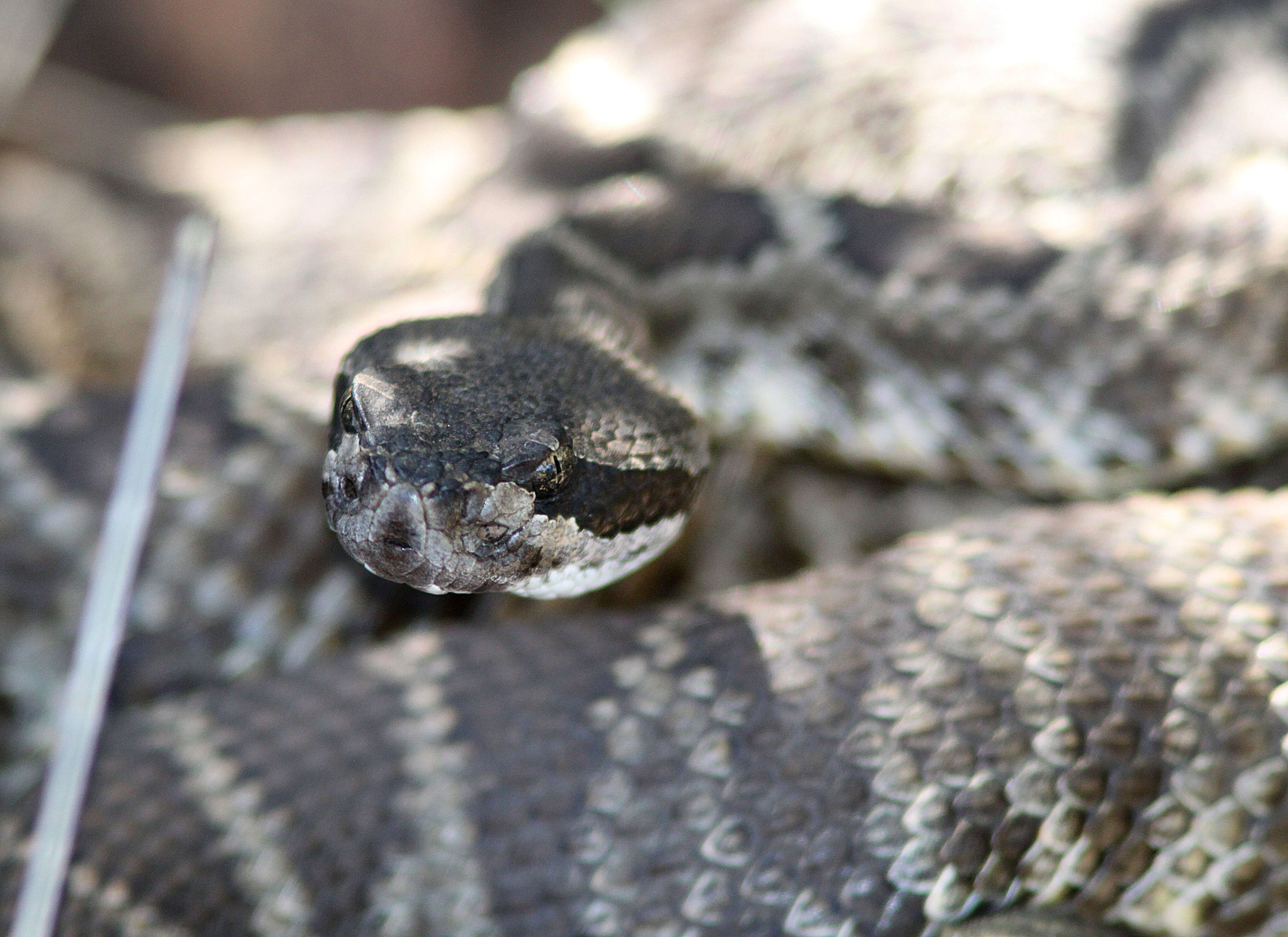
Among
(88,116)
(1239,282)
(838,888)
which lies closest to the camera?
(838,888)

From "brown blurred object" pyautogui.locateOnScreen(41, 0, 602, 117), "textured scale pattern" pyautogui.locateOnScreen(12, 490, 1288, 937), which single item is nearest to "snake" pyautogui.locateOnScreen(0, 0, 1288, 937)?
"textured scale pattern" pyautogui.locateOnScreen(12, 490, 1288, 937)

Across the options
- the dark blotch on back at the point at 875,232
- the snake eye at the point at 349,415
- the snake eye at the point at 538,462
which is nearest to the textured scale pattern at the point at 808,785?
the snake eye at the point at 538,462

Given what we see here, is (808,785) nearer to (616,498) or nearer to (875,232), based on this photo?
(616,498)

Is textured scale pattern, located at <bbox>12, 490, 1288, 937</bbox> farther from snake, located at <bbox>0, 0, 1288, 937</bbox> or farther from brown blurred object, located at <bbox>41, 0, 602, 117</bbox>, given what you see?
brown blurred object, located at <bbox>41, 0, 602, 117</bbox>

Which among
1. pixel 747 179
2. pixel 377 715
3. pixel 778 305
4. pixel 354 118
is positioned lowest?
pixel 377 715

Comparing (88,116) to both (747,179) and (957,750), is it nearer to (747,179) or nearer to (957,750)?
(747,179)

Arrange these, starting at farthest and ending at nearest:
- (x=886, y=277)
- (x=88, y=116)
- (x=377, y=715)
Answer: (x=88, y=116), (x=886, y=277), (x=377, y=715)

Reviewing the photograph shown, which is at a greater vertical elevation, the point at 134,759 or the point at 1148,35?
the point at 1148,35

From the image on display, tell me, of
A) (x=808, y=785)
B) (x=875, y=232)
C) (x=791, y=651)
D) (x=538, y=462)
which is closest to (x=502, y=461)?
(x=538, y=462)

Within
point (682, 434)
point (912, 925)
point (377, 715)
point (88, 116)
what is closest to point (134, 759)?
point (377, 715)
